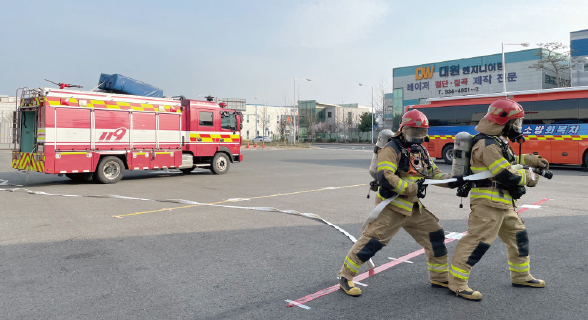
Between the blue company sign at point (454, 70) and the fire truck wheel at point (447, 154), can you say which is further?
the blue company sign at point (454, 70)

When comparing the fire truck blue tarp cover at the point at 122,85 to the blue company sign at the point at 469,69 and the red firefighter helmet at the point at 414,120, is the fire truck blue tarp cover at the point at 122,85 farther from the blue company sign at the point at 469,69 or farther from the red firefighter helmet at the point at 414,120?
the blue company sign at the point at 469,69

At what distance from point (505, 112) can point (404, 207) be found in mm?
1267

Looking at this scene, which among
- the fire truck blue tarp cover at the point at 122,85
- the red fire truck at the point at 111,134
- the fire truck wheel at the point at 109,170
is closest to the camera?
the red fire truck at the point at 111,134

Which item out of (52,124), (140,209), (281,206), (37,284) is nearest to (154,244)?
(37,284)

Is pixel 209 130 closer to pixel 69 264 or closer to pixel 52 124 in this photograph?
pixel 52 124

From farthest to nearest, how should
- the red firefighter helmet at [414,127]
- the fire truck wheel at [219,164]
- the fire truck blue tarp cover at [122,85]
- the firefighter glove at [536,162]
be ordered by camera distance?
the fire truck wheel at [219,164]
the fire truck blue tarp cover at [122,85]
the firefighter glove at [536,162]
the red firefighter helmet at [414,127]

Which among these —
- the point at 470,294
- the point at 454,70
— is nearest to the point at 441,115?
the point at 470,294

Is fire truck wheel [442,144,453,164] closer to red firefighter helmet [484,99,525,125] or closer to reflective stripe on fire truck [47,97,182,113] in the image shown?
reflective stripe on fire truck [47,97,182,113]

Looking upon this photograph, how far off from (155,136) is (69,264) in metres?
10.1

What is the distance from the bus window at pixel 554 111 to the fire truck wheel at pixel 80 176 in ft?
56.4

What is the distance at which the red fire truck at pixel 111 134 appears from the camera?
12305 mm

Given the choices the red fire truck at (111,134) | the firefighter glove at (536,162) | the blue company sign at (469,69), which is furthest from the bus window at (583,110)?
A: the blue company sign at (469,69)

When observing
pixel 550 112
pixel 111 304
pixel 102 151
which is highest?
pixel 550 112

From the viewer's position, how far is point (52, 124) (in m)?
12.2
